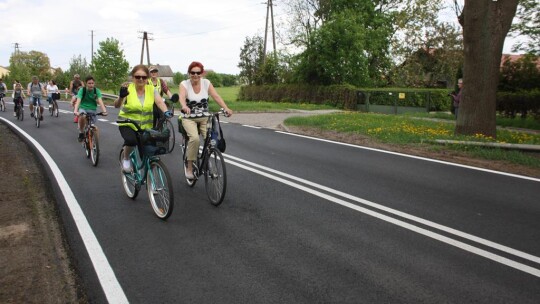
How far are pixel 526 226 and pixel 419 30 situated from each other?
3991 centimetres

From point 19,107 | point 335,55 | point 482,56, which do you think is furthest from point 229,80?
point 482,56

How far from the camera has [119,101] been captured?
5.70 metres

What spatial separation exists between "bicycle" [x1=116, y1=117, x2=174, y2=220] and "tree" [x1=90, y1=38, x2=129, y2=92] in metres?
38.7

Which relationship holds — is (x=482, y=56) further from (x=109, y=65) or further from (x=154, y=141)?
(x=109, y=65)

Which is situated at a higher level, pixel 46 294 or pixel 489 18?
pixel 489 18

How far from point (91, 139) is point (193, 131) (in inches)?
142

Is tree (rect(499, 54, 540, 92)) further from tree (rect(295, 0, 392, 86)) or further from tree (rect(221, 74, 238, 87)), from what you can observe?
tree (rect(221, 74, 238, 87))

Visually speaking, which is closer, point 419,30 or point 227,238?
point 227,238

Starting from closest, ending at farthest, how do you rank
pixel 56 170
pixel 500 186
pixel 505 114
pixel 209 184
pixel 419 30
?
pixel 209 184
pixel 500 186
pixel 56 170
pixel 505 114
pixel 419 30

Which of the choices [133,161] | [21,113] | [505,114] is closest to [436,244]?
[133,161]

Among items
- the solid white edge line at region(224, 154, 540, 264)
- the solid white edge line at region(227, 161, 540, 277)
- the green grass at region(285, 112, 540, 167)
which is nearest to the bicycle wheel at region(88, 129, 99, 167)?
the solid white edge line at region(224, 154, 540, 264)

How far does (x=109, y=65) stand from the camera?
137 ft

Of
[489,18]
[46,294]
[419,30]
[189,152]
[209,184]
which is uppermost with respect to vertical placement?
[419,30]

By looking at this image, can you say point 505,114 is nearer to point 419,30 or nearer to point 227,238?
point 227,238
